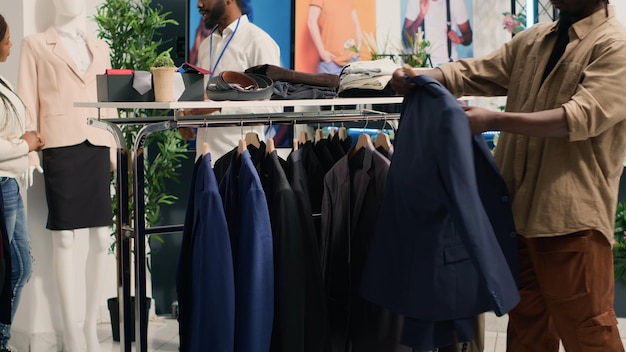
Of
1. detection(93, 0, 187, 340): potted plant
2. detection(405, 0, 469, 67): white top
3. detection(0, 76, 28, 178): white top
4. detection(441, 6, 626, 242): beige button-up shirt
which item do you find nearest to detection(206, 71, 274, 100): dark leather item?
detection(441, 6, 626, 242): beige button-up shirt

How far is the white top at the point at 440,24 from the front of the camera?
21.6ft

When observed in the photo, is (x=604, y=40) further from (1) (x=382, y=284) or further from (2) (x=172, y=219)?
(2) (x=172, y=219)

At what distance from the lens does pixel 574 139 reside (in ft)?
9.20

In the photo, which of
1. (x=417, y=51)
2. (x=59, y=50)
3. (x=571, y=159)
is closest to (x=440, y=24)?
(x=417, y=51)

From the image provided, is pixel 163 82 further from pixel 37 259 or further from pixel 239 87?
pixel 37 259

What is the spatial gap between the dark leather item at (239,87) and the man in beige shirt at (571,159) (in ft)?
1.89

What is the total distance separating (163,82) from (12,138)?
5.44ft

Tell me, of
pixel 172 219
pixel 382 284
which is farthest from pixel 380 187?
pixel 172 219

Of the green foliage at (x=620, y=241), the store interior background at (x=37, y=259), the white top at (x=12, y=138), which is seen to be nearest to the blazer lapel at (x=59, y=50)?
the store interior background at (x=37, y=259)

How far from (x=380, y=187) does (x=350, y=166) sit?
162 millimetres

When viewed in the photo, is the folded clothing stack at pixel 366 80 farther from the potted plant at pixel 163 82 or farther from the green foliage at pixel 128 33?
the green foliage at pixel 128 33

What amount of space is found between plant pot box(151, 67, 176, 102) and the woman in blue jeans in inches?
61.9

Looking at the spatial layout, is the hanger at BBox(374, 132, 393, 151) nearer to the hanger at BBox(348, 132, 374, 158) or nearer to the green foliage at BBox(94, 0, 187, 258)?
the hanger at BBox(348, 132, 374, 158)

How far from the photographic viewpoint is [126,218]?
10.9 ft
